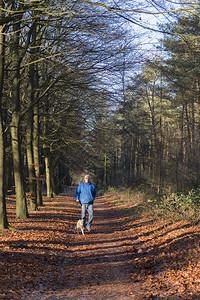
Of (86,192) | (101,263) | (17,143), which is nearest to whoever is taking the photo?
(101,263)

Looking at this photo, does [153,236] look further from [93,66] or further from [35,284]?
[93,66]

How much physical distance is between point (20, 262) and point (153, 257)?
316 centimetres

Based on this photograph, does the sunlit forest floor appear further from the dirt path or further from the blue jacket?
the blue jacket

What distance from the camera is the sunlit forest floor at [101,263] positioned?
5258 mm

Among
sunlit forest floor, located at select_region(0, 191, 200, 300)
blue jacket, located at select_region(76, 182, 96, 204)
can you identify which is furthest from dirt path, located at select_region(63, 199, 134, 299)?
blue jacket, located at select_region(76, 182, 96, 204)

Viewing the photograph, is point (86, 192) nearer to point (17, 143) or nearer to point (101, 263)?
point (17, 143)

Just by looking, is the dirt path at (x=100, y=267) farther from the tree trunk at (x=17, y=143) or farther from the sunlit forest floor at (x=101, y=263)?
the tree trunk at (x=17, y=143)

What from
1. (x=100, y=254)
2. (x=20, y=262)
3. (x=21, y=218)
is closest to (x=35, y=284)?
(x=20, y=262)

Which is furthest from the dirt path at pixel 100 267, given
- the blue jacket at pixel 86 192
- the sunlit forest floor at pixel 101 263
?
the blue jacket at pixel 86 192

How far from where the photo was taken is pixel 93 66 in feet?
38.2

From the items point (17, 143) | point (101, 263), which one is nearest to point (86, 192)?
point (17, 143)

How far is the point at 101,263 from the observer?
720 cm

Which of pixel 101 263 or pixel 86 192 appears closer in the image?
pixel 101 263

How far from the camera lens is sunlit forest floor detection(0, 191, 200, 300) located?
5.26 metres
